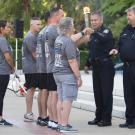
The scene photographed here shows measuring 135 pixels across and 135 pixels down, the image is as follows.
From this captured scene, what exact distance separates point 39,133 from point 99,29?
2.25 metres

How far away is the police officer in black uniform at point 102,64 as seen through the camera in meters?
10.5

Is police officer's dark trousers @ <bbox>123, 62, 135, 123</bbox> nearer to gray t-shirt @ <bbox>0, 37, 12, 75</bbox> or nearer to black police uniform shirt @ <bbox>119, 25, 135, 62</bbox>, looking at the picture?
black police uniform shirt @ <bbox>119, 25, 135, 62</bbox>

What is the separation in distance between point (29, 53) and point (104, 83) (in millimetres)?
1695

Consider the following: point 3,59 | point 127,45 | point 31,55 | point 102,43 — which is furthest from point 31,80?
point 127,45

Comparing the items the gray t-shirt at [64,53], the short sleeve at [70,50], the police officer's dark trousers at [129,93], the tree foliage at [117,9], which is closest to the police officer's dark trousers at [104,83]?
the police officer's dark trousers at [129,93]

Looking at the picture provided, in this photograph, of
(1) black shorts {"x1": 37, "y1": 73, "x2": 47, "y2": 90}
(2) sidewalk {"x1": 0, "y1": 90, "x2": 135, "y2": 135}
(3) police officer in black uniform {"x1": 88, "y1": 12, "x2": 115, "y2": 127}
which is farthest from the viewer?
(1) black shorts {"x1": 37, "y1": 73, "x2": 47, "y2": 90}

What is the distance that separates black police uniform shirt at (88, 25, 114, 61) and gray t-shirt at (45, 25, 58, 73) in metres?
0.78

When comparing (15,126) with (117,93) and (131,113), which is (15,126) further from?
(117,93)

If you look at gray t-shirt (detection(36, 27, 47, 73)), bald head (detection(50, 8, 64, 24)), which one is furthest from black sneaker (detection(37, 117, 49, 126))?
bald head (detection(50, 8, 64, 24))

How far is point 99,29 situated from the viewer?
34.8ft

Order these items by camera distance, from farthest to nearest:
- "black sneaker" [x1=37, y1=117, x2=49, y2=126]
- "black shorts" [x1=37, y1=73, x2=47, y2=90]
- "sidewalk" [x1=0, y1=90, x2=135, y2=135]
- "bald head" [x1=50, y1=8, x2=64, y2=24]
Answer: "black sneaker" [x1=37, y1=117, x2=49, y2=126], "black shorts" [x1=37, y1=73, x2=47, y2=90], "bald head" [x1=50, y1=8, x2=64, y2=24], "sidewalk" [x1=0, y1=90, x2=135, y2=135]

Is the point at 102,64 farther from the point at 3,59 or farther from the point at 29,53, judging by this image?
the point at 3,59

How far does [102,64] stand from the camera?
10.5 m

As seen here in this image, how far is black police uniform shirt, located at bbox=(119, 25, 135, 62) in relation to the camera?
10172mm
